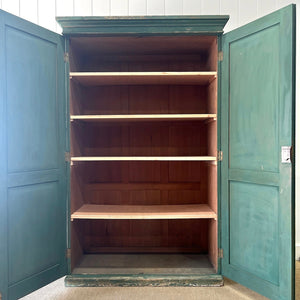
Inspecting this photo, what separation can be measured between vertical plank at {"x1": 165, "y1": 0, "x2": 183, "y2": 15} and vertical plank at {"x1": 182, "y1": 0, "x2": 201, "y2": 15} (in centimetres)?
4

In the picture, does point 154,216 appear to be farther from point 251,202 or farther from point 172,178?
point 251,202

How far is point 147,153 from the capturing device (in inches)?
97.3

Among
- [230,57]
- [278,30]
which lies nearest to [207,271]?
[230,57]

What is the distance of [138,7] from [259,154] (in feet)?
6.03

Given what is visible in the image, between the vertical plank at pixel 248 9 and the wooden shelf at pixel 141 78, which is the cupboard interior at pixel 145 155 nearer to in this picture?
the wooden shelf at pixel 141 78

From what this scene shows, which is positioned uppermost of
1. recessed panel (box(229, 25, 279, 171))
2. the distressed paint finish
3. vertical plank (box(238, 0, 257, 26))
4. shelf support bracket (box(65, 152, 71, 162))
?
vertical plank (box(238, 0, 257, 26))

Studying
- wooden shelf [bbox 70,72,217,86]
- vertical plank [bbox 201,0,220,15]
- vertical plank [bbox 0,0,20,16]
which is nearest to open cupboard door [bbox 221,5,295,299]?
wooden shelf [bbox 70,72,217,86]

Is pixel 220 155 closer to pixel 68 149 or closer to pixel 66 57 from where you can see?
pixel 68 149

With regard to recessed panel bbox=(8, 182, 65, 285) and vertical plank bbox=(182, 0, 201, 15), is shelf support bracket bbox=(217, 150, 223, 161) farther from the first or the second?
vertical plank bbox=(182, 0, 201, 15)

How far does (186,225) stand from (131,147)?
946 mm

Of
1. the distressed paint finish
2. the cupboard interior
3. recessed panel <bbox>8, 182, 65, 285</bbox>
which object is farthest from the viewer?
the cupboard interior

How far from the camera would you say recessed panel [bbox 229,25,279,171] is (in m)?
1.63

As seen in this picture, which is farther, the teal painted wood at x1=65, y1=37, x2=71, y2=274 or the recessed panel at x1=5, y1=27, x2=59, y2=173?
the teal painted wood at x1=65, y1=37, x2=71, y2=274

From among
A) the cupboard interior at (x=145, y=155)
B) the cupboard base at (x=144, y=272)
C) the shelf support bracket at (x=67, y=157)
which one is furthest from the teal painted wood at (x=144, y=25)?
the cupboard base at (x=144, y=272)
